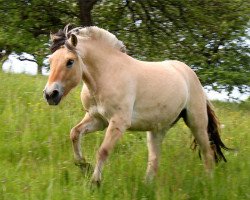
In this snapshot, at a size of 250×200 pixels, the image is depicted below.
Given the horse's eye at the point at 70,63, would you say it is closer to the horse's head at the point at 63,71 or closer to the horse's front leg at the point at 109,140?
the horse's head at the point at 63,71

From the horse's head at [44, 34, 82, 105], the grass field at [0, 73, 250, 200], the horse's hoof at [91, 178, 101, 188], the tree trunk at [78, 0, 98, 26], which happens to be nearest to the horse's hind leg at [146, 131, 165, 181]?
the grass field at [0, 73, 250, 200]

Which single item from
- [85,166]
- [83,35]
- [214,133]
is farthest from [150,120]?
[214,133]

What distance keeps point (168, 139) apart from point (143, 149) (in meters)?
0.60

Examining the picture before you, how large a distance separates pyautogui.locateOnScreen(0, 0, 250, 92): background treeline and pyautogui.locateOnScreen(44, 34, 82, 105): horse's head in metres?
11.6

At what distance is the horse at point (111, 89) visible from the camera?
5059mm

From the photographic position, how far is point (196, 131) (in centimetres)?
662

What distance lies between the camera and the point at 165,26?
58.5 feet

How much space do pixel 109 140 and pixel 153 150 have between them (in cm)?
130

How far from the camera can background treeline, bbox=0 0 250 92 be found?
17.1 m

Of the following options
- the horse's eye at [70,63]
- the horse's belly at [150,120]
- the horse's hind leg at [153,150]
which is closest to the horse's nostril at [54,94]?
the horse's eye at [70,63]

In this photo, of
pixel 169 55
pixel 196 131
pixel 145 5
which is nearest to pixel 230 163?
pixel 196 131

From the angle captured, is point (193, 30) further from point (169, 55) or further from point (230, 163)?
point (230, 163)

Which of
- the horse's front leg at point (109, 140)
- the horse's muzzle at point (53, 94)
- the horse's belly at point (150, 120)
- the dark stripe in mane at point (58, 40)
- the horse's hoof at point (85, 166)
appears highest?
the dark stripe in mane at point (58, 40)

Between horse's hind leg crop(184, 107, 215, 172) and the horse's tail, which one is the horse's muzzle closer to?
horse's hind leg crop(184, 107, 215, 172)
